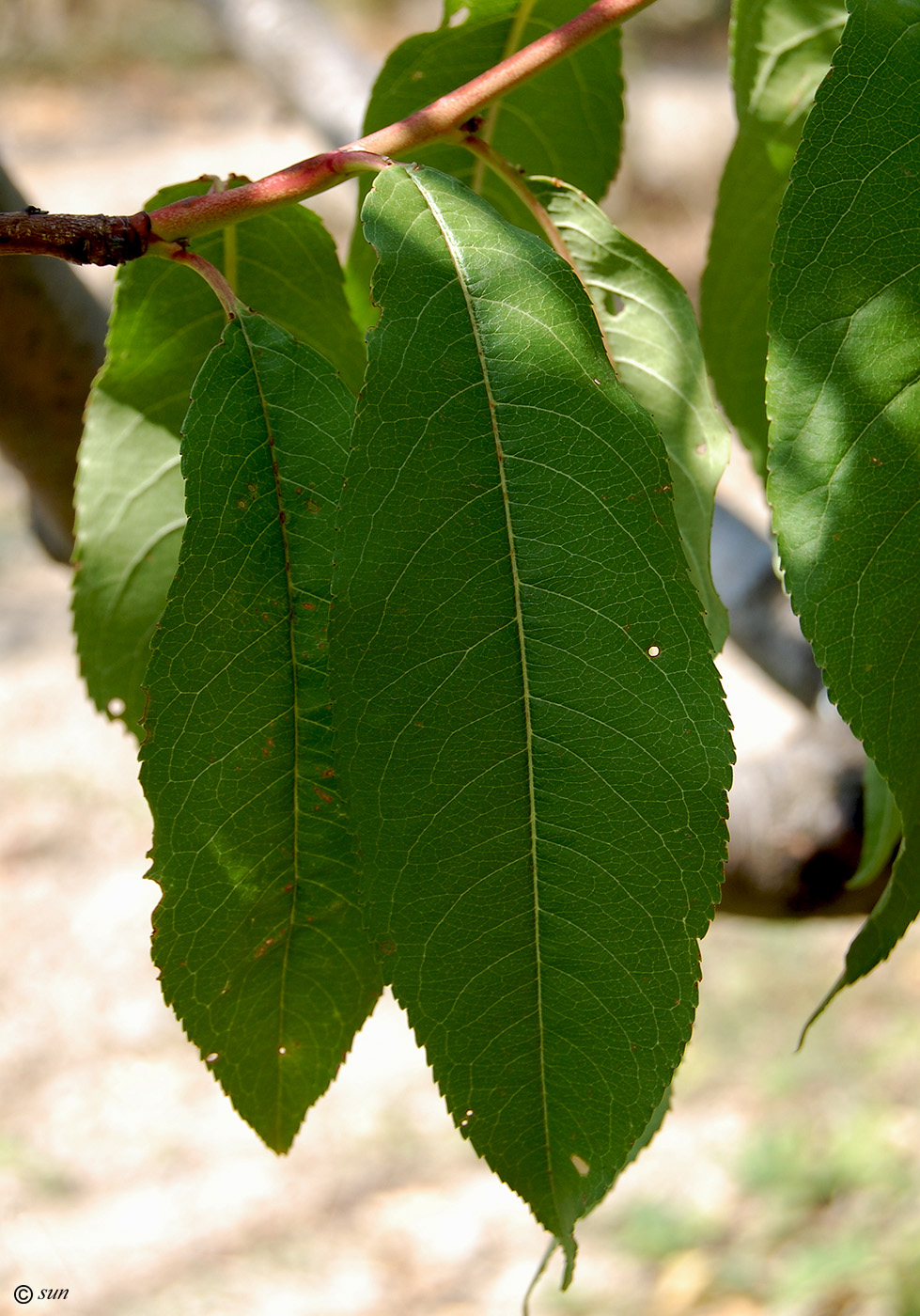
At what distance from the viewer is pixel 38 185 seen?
7785 millimetres

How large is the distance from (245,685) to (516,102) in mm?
563

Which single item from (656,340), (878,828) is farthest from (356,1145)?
(656,340)

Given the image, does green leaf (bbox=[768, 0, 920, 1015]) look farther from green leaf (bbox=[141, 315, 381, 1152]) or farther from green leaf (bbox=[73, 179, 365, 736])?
green leaf (bbox=[73, 179, 365, 736])

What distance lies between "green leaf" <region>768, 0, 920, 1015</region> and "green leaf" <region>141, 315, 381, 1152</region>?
10.5 inches

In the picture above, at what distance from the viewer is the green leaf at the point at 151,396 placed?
93 cm

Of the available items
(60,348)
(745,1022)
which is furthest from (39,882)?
(60,348)

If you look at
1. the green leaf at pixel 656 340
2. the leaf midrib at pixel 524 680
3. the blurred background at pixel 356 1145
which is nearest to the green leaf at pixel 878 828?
the green leaf at pixel 656 340

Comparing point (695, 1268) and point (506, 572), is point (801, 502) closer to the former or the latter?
point (506, 572)

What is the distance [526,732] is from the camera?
678 millimetres

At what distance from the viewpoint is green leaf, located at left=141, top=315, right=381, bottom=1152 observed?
729 mm

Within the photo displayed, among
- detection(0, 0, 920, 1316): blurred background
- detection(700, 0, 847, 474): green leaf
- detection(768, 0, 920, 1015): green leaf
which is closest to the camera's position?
detection(768, 0, 920, 1015): green leaf

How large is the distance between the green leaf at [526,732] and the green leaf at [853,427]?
0.07 metres

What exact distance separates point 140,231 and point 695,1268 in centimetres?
255

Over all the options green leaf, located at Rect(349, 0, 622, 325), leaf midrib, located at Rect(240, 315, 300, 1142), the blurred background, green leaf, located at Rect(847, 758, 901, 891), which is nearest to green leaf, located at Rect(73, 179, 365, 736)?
green leaf, located at Rect(349, 0, 622, 325)
